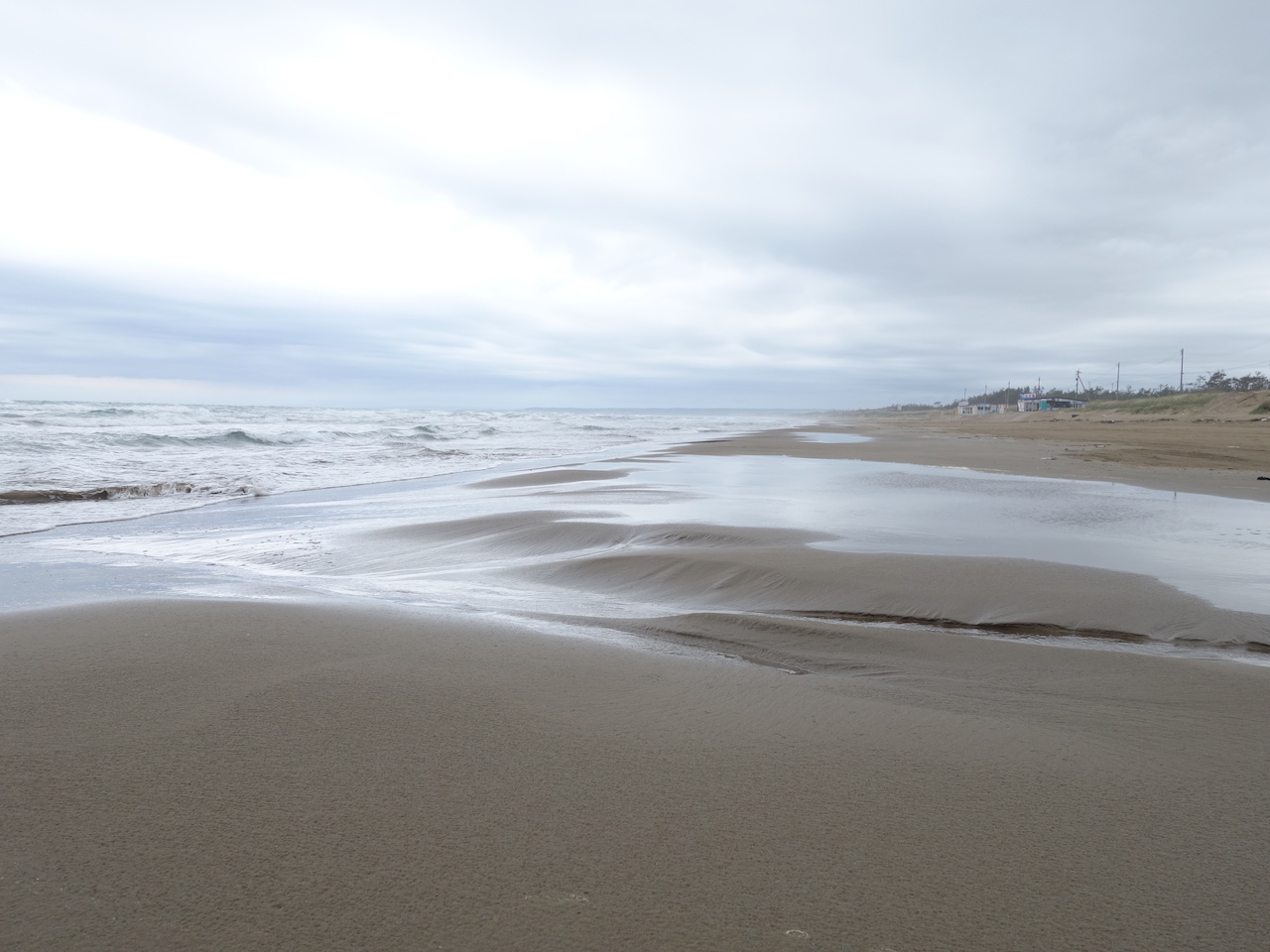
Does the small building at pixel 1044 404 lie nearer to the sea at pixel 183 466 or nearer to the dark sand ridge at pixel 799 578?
the sea at pixel 183 466

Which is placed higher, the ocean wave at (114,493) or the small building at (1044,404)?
the small building at (1044,404)

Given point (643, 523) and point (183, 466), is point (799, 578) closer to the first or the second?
point (643, 523)

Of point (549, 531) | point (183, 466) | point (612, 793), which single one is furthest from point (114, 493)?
point (612, 793)

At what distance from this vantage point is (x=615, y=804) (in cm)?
193

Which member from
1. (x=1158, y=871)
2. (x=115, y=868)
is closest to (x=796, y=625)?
(x=1158, y=871)

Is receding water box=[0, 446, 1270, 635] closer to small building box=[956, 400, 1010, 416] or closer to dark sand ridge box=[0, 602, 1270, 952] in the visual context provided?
dark sand ridge box=[0, 602, 1270, 952]

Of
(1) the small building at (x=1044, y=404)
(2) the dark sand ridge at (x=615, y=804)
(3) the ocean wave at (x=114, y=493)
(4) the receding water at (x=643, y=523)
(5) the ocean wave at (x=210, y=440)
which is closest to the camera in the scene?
(2) the dark sand ridge at (x=615, y=804)

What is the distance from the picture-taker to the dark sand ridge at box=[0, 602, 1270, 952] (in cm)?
149

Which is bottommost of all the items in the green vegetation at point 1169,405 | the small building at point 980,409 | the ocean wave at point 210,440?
the ocean wave at point 210,440

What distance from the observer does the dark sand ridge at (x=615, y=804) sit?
1487 mm

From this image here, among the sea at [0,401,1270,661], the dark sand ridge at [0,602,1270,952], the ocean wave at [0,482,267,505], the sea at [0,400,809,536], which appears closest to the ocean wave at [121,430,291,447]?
the sea at [0,400,809,536]

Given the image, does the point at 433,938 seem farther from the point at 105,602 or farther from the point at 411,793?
the point at 105,602

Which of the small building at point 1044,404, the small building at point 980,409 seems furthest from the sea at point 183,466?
the small building at point 980,409

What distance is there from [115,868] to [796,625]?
3.14 m
